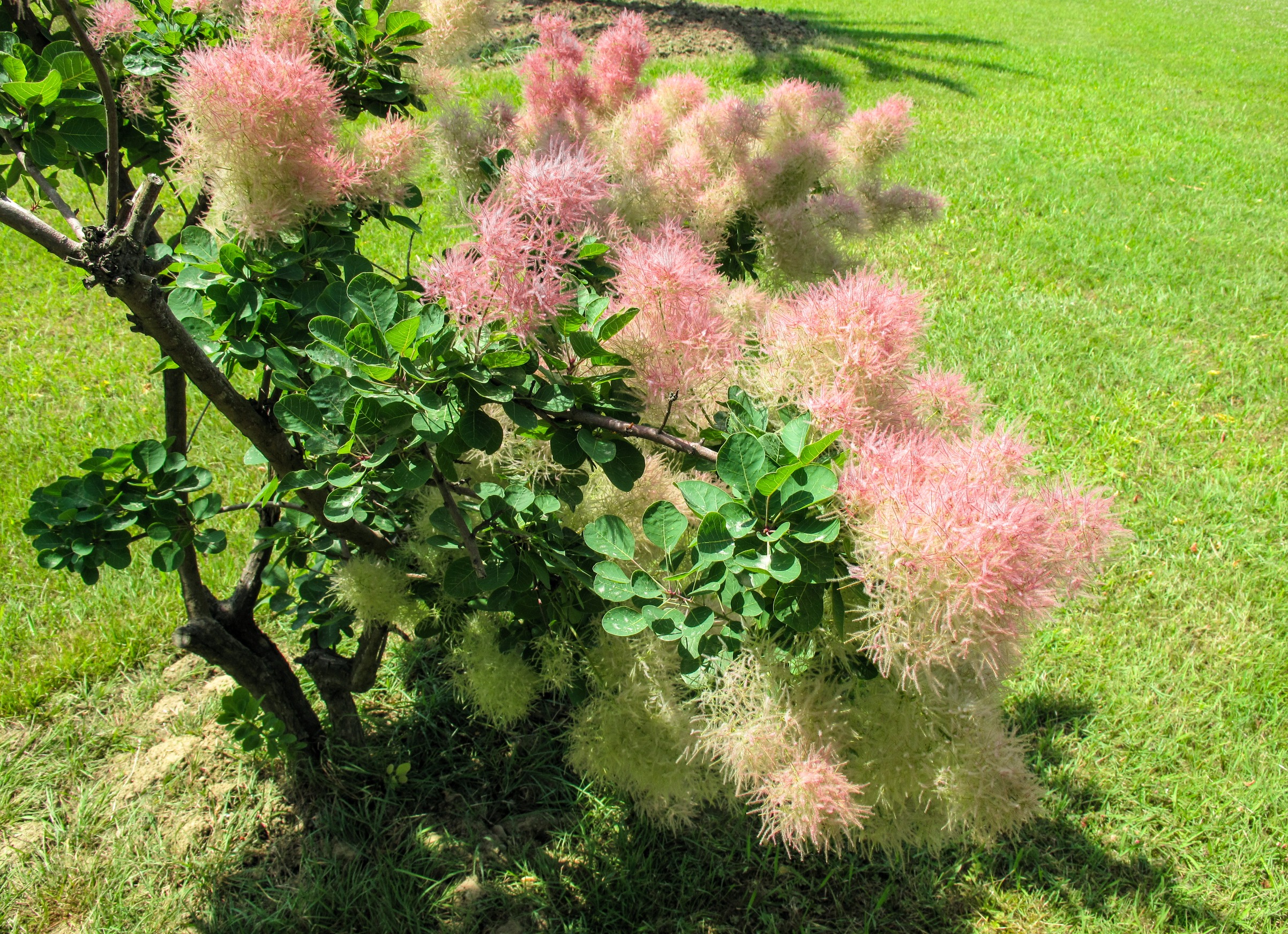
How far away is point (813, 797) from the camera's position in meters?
1.04

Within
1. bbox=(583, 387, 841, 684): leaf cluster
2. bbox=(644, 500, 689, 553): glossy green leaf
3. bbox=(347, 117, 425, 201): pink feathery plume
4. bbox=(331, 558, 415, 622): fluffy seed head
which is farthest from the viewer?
bbox=(331, 558, 415, 622): fluffy seed head

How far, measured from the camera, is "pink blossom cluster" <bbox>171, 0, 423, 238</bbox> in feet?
3.52

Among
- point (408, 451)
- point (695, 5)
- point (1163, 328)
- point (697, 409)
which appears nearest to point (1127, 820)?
point (697, 409)

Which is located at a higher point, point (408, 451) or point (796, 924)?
point (408, 451)

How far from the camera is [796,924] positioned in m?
1.95

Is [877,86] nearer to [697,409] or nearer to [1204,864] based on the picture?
[1204,864]

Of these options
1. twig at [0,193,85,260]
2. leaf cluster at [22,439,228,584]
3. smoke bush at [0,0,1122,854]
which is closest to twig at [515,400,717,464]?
smoke bush at [0,0,1122,854]

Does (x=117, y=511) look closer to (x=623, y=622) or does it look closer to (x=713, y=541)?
(x=623, y=622)

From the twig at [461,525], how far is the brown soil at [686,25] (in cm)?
720

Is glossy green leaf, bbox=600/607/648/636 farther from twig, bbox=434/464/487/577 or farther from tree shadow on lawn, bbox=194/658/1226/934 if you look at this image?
tree shadow on lawn, bbox=194/658/1226/934

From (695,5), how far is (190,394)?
28.5 feet

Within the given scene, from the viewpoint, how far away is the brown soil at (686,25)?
26.6 ft

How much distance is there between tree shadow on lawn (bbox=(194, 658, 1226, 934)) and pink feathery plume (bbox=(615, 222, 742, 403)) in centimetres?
142

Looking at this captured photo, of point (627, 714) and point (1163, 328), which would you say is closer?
point (627, 714)
